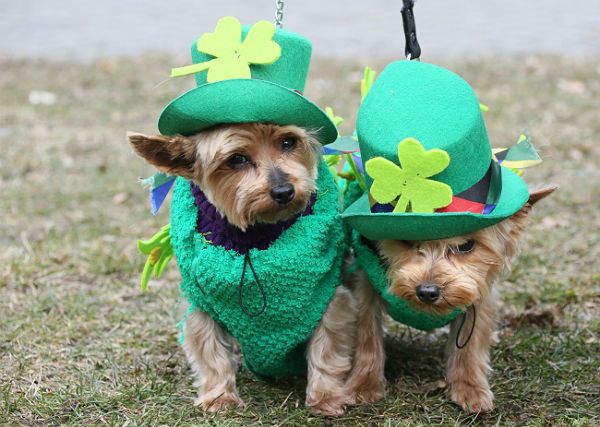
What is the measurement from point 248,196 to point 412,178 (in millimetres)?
622

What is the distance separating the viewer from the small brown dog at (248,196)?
3393 mm

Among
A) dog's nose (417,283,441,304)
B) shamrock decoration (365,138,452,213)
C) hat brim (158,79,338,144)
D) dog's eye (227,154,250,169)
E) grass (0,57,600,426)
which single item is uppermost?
hat brim (158,79,338,144)

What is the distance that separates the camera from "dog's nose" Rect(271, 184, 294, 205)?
3371mm

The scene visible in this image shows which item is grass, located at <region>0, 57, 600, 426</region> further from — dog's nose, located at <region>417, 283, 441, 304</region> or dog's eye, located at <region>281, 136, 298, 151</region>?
dog's eye, located at <region>281, 136, 298, 151</region>

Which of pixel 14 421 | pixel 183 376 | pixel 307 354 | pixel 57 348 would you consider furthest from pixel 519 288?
pixel 14 421

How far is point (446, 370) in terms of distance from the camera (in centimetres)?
382

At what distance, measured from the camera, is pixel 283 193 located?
3.37 metres

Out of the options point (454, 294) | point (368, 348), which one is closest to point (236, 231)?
point (368, 348)

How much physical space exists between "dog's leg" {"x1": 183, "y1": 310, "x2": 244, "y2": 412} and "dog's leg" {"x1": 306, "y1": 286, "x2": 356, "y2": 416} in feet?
1.02

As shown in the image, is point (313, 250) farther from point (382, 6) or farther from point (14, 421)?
point (382, 6)

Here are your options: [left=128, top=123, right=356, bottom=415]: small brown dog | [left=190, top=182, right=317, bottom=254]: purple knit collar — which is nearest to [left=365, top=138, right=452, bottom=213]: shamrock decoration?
[left=128, top=123, right=356, bottom=415]: small brown dog

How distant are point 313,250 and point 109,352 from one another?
4.14 ft

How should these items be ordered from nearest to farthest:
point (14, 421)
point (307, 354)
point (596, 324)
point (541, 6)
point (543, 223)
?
1. point (14, 421)
2. point (307, 354)
3. point (596, 324)
4. point (543, 223)
5. point (541, 6)

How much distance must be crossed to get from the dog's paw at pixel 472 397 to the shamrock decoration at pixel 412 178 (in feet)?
2.87
